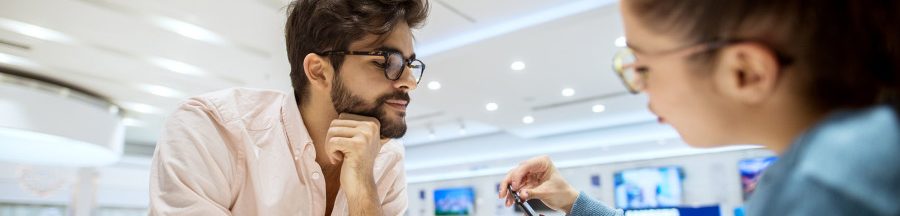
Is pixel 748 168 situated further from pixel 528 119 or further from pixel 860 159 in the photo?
pixel 860 159

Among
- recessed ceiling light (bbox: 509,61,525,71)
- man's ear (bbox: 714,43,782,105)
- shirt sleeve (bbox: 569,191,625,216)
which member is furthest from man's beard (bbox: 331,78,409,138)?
recessed ceiling light (bbox: 509,61,525,71)

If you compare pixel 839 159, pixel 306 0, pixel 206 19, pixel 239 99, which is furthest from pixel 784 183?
pixel 206 19

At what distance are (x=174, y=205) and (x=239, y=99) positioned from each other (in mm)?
387

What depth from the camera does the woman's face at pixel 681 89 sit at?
0.68m

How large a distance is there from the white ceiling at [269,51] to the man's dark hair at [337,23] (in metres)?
2.89

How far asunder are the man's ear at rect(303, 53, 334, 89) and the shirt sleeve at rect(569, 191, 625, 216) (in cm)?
90

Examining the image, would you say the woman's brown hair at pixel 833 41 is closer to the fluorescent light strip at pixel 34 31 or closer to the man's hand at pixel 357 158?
the man's hand at pixel 357 158

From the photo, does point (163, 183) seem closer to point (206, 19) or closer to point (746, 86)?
point (746, 86)

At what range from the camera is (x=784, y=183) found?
1.71 ft

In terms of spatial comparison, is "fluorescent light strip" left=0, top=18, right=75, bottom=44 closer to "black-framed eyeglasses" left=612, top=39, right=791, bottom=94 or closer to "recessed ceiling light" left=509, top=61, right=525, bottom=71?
"recessed ceiling light" left=509, top=61, right=525, bottom=71

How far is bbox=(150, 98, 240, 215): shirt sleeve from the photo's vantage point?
1.35 metres

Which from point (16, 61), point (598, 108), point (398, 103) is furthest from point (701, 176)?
point (16, 61)

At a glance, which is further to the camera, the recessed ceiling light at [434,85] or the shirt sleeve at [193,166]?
the recessed ceiling light at [434,85]

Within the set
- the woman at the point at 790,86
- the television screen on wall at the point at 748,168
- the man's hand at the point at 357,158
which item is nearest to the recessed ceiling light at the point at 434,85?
the man's hand at the point at 357,158
